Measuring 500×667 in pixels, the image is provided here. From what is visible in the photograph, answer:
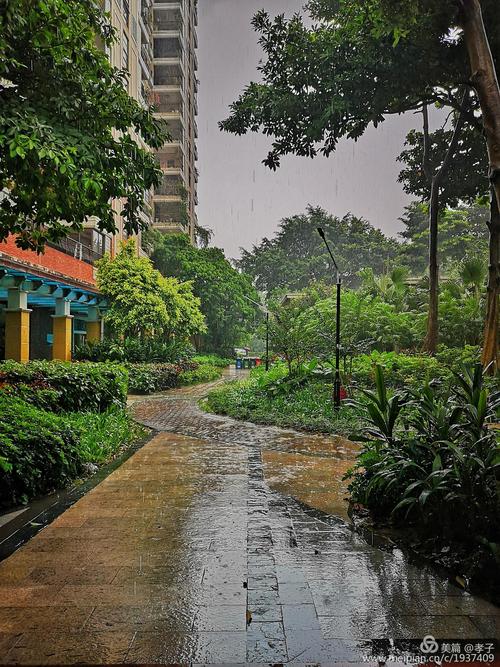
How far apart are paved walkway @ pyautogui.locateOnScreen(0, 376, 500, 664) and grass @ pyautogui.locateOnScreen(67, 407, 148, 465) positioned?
5.56ft

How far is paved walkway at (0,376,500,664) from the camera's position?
244cm

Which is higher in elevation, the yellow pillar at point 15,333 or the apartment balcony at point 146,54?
the apartment balcony at point 146,54

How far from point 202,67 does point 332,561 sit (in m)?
66.8

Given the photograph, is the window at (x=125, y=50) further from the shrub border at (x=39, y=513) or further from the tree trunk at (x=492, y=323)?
the shrub border at (x=39, y=513)

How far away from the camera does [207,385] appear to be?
815 inches

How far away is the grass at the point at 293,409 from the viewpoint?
30.9 feet

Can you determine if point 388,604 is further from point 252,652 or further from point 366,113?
point 366,113

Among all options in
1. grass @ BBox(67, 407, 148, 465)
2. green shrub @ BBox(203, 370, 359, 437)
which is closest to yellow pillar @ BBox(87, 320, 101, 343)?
green shrub @ BBox(203, 370, 359, 437)

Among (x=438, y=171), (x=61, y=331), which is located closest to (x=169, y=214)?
(x=61, y=331)

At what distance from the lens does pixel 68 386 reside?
848 cm

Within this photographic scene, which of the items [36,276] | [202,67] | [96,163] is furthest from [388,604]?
[202,67]

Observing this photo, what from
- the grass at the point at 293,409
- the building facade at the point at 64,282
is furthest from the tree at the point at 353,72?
the building facade at the point at 64,282

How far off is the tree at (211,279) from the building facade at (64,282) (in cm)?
272

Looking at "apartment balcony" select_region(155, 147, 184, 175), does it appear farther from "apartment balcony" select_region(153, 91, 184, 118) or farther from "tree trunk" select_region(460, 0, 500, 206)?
"tree trunk" select_region(460, 0, 500, 206)
